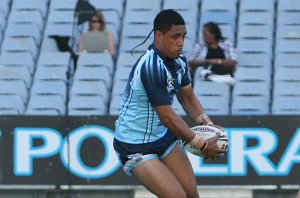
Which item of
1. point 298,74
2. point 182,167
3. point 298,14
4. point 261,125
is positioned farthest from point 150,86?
point 298,14

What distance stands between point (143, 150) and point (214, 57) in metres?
4.82

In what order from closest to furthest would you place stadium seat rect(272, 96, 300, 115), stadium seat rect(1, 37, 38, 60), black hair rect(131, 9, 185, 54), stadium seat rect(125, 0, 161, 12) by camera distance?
1. black hair rect(131, 9, 185, 54)
2. stadium seat rect(272, 96, 300, 115)
3. stadium seat rect(1, 37, 38, 60)
4. stadium seat rect(125, 0, 161, 12)

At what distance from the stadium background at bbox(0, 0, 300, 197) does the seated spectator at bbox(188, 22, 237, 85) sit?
0.14 m

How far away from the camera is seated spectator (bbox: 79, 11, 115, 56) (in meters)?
12.7

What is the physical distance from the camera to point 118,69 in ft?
40.6

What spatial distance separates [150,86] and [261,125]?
3.80 m

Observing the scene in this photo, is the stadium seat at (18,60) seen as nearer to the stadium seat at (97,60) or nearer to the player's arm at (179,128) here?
the stadium seat at (97,60)

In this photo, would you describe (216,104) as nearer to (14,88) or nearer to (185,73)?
(14,88)

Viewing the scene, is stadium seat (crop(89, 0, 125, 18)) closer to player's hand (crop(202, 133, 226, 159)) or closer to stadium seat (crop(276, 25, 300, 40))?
stadium seat (crop(276, 25, 300, 40))

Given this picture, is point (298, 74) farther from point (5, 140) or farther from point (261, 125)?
point (5, 140)

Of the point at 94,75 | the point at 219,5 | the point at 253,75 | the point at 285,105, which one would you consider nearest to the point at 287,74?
the point at 253,75

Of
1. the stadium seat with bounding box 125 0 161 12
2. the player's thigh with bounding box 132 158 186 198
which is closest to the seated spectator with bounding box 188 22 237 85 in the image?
the stadium seat with bounding box 125 0 161 12

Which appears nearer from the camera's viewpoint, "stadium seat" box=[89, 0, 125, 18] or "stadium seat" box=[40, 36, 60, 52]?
"stadium seat" box=[40, 36, 60, 52]

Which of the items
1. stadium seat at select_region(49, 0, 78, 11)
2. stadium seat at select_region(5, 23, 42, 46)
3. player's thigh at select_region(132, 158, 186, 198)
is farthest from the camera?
stadium seat at select_region(49, 0, 78, 11)
